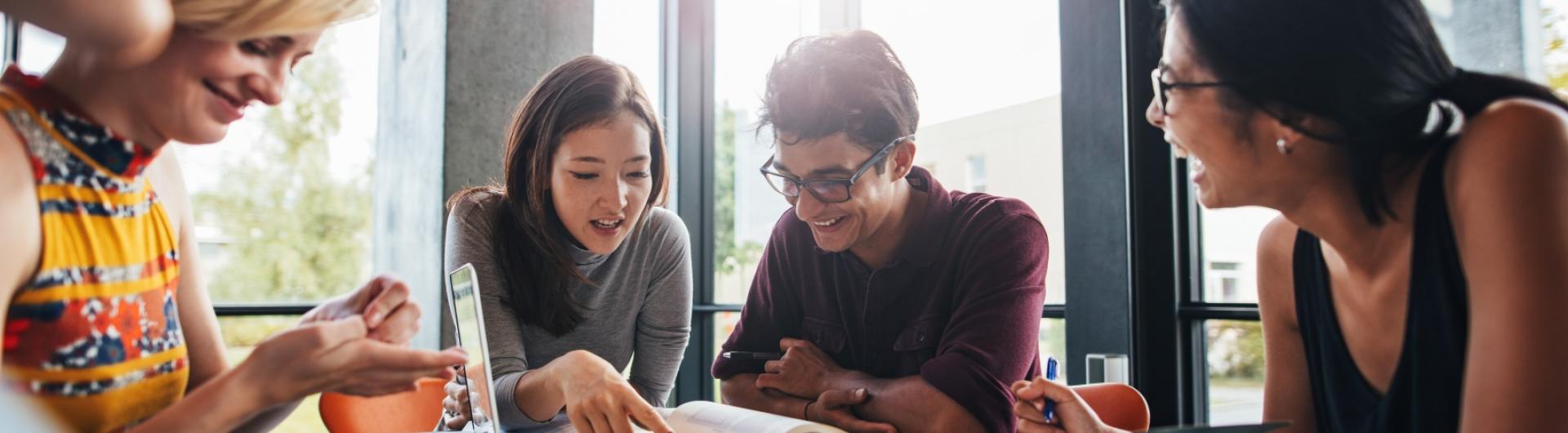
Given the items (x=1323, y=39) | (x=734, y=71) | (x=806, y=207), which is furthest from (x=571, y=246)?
(x=734, y=71)

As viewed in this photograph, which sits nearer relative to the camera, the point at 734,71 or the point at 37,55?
the point at 37,55

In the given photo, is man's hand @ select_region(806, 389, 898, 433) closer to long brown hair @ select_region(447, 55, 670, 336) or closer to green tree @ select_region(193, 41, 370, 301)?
long brown hair @ select_region(447, 55, 670, 336)

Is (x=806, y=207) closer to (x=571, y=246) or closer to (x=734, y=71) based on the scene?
(x=571, y=246)

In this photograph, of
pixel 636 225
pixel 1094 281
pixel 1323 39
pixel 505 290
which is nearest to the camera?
pixel 1323 39

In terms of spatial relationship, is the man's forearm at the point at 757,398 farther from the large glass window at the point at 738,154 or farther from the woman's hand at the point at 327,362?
the large glass window at the point at 738,154

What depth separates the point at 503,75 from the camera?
4.43 metres

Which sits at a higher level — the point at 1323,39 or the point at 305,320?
the point at 1323,39

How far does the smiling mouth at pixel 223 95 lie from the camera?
0.98 meters

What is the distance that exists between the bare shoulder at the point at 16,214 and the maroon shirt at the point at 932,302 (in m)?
1.35

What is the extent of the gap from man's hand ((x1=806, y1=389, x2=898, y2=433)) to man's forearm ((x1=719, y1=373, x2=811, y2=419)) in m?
0.05

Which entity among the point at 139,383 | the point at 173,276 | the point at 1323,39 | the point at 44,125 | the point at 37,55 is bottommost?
the point at 139,383

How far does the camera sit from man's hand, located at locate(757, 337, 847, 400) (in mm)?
1937

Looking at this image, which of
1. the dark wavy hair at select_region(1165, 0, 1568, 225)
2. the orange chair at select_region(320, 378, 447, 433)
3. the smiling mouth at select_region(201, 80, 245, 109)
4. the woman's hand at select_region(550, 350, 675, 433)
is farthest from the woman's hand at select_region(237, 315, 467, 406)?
the orange chair at select_region(320, 378, 447, 433)

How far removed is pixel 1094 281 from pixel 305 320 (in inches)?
96.3
